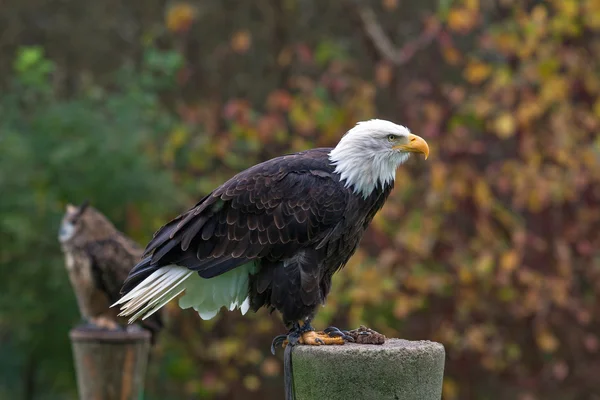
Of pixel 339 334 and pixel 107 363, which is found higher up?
pixel 339 334

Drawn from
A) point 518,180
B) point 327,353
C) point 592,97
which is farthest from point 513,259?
point 327,353

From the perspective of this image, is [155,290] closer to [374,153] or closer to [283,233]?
[283,233]

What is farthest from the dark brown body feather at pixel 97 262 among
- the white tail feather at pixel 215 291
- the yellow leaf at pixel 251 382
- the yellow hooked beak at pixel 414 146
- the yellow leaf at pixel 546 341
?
the yellow leaf at pixel 546 341

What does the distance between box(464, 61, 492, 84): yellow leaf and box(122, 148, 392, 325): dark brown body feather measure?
3678 mm

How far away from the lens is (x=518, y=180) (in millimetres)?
7086

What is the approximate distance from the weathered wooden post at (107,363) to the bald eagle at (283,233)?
146 cm

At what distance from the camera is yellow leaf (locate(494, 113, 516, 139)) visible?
6969 mm

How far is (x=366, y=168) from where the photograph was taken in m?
3.59

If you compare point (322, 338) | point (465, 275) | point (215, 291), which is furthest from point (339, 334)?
point (465, 275)

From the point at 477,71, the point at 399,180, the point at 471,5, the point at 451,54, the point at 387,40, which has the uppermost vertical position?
the point at 471,5

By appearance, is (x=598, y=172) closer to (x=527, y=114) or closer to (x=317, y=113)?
(x=527, y=114)

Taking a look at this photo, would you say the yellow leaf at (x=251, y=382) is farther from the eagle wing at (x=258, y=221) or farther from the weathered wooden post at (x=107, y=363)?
the eagle wing at (x=258, y=221)

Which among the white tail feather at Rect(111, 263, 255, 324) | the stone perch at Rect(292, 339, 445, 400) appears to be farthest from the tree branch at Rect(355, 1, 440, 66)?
the stone perch at Rect(292, 339, 445, 400)

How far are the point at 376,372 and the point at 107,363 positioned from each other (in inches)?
A: 95.9
